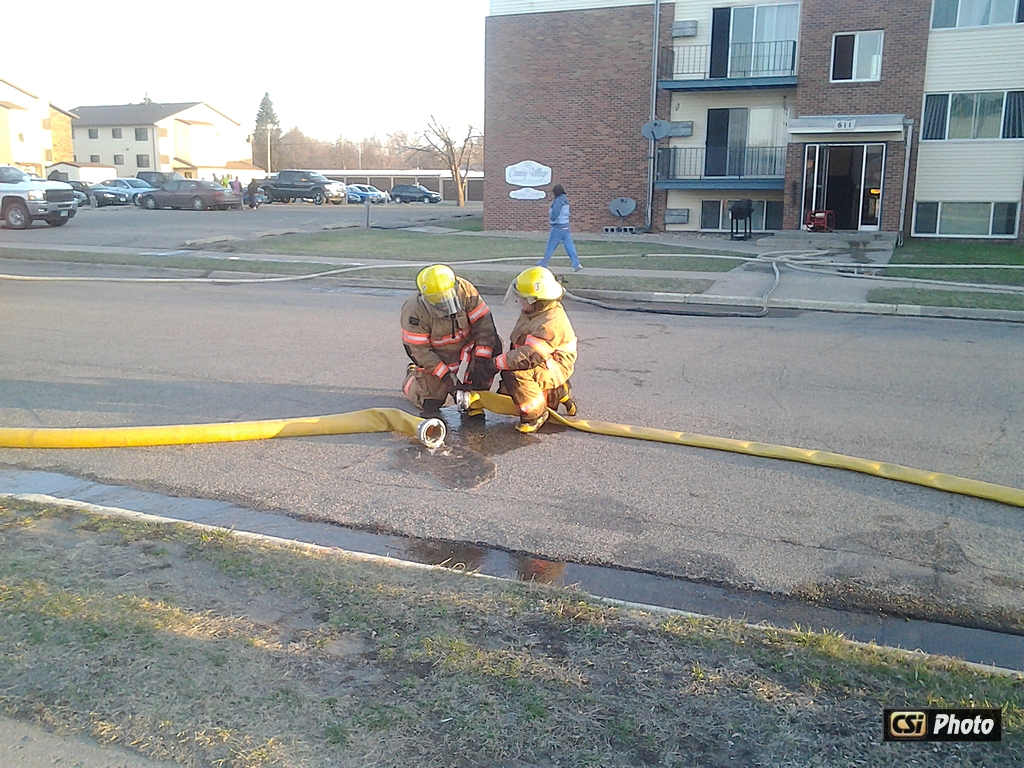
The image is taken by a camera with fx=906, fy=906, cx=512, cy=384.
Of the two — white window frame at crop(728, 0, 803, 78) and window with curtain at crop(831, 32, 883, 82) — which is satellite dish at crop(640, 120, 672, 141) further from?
window with curtain at crop(831, 32, 883, 82)

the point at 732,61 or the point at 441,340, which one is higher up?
the point at 732,61

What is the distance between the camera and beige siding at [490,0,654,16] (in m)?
28.4

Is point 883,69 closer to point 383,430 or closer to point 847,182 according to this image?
point 847,182

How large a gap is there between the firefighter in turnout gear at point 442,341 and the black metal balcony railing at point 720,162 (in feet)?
76.3

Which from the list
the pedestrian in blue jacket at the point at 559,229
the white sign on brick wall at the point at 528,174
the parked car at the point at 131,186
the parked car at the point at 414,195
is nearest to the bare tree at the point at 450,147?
the parked car at the point at 414,195

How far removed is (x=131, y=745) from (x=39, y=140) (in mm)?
84769

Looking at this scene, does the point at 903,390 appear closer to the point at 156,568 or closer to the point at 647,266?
the point at 156,568

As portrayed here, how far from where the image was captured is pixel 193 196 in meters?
41.4

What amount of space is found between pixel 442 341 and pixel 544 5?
25.4 metres

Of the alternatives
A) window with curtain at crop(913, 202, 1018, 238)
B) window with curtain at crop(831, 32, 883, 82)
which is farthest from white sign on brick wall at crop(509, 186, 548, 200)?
window with curtain at crop(913, 202, 1018, 238)

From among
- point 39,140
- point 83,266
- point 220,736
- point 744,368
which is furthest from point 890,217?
point 39,140

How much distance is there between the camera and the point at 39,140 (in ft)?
248

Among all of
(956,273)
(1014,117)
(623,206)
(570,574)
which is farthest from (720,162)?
(570,574)

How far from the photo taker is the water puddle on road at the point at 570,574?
Result: 396 cm
